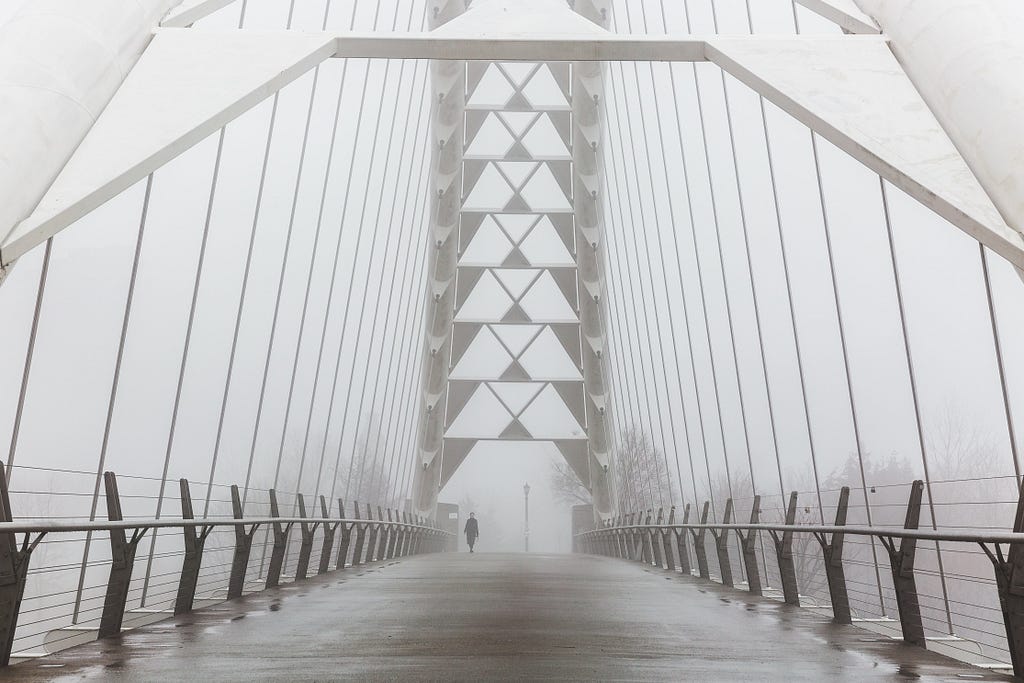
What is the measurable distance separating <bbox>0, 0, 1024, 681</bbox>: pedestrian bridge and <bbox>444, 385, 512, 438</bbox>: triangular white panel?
19.1 m

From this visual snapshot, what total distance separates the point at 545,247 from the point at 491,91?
829 centimetres

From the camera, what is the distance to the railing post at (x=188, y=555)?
24.5ft

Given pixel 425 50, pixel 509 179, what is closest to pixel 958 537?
pixel 425 50

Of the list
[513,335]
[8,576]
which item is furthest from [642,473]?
[8,576]

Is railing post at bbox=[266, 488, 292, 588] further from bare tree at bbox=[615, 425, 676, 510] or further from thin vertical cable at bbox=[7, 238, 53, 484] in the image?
bare tree at bbox=[615, 425, 676, 510]

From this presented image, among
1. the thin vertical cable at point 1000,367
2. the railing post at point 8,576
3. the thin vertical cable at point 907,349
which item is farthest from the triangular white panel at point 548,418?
the railing post at point 8,576

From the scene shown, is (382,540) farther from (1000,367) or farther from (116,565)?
(116,565)

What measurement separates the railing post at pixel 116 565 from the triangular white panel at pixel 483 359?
37.7 m

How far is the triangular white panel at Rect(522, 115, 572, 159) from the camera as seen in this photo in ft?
125

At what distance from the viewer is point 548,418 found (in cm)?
4584

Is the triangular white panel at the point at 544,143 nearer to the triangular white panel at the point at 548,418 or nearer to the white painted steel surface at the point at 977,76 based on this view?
the triangular white panel at the point at 548,418

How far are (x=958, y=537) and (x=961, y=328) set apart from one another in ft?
18.7

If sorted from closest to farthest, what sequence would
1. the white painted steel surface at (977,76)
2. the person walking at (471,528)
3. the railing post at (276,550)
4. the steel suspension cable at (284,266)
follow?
the white painted steel surface at (977,76), the railing post at (276,550), the steel suspension cable at (284,266), the person walking at (471,528)

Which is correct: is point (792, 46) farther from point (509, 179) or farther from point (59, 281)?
point (509, 179)
